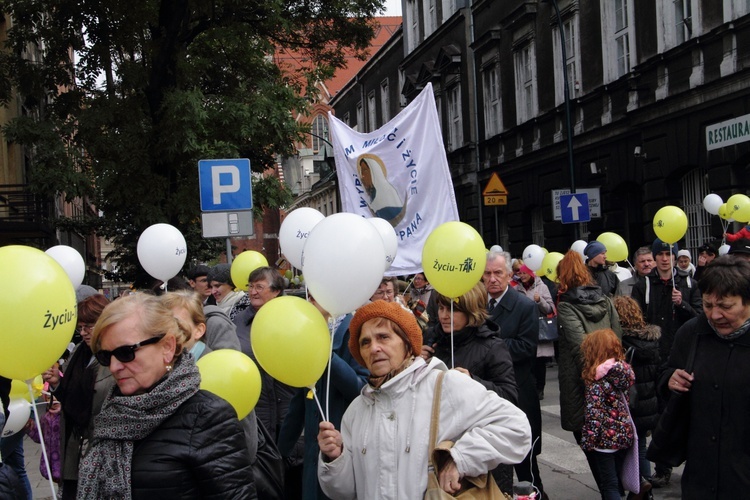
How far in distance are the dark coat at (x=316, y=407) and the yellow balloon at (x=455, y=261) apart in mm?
677

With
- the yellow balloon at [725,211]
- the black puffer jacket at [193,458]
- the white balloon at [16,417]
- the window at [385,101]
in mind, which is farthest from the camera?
the window at [385,101]

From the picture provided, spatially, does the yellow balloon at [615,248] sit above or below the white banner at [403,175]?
below

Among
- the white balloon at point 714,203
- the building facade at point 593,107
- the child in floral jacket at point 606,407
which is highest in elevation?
the building facade at point 593,107

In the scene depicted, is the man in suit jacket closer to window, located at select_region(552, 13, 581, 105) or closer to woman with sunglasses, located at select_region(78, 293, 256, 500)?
woman with sunglasses, located at select_region(78, 293, 256, 500)

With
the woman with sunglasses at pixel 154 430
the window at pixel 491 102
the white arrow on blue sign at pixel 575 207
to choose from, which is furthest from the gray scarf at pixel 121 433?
the window at pixel 491 102

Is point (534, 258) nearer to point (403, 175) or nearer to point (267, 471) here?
point (403, 175)

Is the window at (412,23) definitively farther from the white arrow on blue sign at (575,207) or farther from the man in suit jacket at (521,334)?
the man in suit jacket at (521,334)

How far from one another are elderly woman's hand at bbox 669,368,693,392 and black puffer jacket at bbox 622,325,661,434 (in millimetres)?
2435

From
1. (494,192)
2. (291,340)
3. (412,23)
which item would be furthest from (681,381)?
(412,23)

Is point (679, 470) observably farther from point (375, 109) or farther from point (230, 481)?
point (375, 109)

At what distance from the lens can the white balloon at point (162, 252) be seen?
8.27m

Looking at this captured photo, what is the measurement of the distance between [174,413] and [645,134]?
55.9 feet

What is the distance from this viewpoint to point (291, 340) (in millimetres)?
3570

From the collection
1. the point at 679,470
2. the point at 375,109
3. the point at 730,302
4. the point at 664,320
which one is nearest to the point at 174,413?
the point at 730,302
